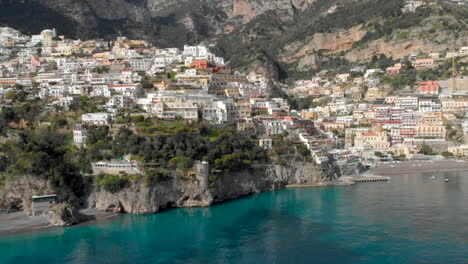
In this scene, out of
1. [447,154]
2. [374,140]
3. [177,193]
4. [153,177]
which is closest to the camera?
[153,177]

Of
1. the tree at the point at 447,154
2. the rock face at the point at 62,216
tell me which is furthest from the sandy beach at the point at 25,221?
the tree at the point at 447,154

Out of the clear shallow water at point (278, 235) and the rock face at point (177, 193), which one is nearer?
the clear shallow water at point (278, 235)

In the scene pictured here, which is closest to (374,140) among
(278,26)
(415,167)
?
(415,167)

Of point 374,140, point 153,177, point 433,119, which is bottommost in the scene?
point 153,177

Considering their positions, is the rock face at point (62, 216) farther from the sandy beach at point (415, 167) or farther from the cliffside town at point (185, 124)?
the sandy beach at point (415, 167)

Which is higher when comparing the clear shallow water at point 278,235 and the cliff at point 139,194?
the cliff at point 139,194

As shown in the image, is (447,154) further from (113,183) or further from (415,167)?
(113,183)

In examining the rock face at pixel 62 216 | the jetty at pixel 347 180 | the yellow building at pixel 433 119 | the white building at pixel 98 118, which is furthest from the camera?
the yellow building at pixel 433 119

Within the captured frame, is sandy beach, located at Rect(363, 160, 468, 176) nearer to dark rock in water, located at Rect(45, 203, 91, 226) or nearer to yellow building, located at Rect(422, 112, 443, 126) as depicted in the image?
yellow building, located at Rect(422, 112, 443, 126)
